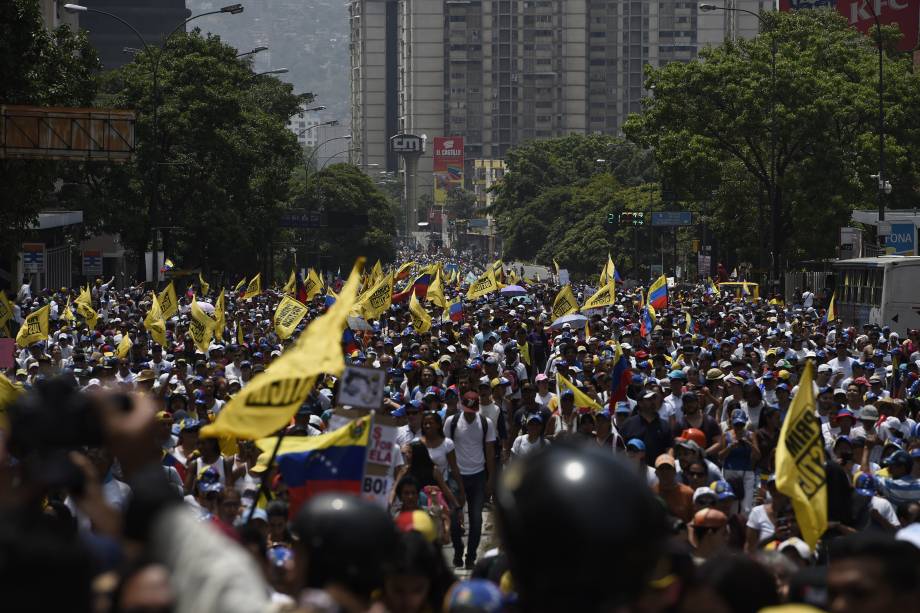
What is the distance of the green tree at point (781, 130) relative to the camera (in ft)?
161

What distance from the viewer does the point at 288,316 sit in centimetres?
2278

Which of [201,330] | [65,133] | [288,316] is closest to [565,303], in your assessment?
[288,316]

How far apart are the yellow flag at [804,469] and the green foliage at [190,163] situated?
153 feet

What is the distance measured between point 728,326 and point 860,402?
42.8ft

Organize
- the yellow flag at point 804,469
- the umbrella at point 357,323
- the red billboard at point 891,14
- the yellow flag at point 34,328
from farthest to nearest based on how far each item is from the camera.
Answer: the red billboard at point 891,14 → the umbrella at point 357,323 → the yellow flag at point 34,328 → the yellow flag at point 804,469

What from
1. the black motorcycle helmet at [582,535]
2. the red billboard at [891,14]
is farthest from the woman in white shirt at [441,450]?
the red billboard at [891,14]

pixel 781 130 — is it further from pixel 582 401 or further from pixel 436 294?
pixel 582 401

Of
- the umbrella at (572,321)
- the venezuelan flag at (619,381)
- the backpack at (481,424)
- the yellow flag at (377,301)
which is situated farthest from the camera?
the yellow flag at (377,301)

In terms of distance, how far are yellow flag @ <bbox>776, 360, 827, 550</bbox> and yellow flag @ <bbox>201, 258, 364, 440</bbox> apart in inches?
89.8

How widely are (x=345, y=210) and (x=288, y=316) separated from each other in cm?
8383

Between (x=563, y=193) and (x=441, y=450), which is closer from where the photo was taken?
(x=441, y=450)

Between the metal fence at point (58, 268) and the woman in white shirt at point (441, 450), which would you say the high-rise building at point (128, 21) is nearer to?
the metal fence at point (58, 268)

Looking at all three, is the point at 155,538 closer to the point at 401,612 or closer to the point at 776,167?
the point at 401,612

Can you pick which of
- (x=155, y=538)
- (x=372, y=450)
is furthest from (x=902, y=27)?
(x=155, y=538)
